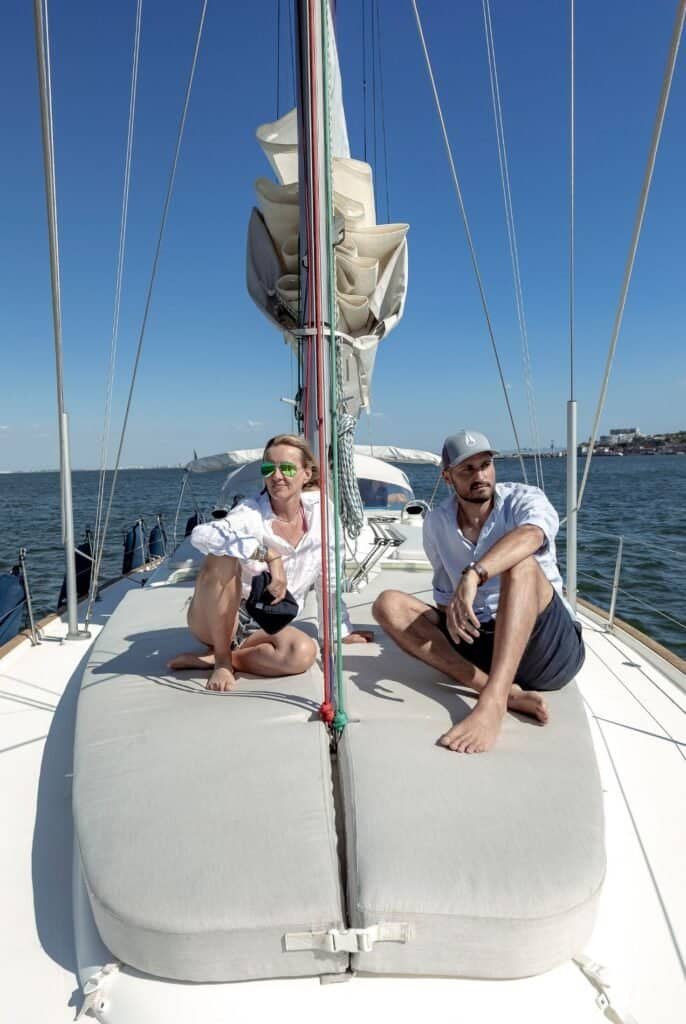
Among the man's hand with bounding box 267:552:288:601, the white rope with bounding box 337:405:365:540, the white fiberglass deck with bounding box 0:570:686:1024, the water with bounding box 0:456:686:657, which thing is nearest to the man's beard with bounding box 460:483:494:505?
the man's hand with bounding box 267:552:288:601

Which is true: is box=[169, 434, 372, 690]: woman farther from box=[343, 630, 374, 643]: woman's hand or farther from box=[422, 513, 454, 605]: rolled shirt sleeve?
box=[422, 513, 454, 605]: rolled shirt sleeve

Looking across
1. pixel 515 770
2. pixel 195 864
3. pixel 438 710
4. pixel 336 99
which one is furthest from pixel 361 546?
pixel 336 99

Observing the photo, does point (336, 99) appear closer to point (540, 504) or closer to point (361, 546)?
point (361, 546)

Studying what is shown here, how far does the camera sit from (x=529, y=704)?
2.05m

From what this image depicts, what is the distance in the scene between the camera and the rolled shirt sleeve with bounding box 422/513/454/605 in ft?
8.16

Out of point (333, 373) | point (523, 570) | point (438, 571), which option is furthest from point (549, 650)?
point (333, 373)

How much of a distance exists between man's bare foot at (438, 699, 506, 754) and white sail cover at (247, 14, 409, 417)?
311cm

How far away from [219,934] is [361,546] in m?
3.52

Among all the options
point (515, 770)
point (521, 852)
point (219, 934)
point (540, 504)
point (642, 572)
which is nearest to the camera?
point (219, 934)

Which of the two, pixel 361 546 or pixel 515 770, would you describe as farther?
pixel 361 546

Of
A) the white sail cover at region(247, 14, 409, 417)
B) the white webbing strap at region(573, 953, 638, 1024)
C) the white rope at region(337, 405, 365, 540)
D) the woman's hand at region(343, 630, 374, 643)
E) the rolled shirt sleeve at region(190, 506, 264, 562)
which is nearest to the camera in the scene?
the white webbing strap at region(573, 953, 638, 1024)

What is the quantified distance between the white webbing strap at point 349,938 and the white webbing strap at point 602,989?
426mm

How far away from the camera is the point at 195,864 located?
57.4 inches

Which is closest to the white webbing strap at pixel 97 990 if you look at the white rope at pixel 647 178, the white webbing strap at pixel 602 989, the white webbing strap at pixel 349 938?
the white webbing strap at pixel 349 938
